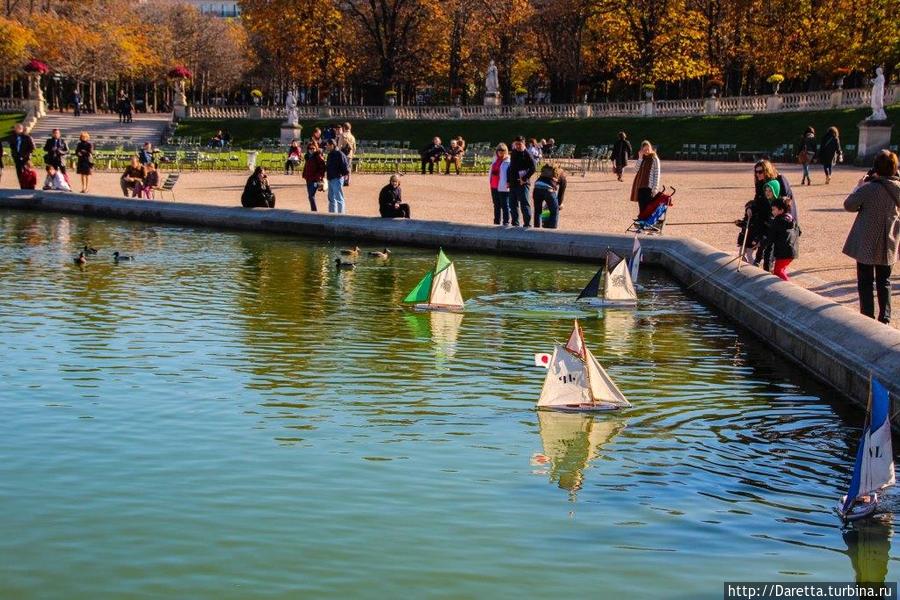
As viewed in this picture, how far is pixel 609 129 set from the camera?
6159 centimetres

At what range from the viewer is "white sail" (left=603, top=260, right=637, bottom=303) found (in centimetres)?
1655

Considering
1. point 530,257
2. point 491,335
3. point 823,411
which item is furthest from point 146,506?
point 530,257

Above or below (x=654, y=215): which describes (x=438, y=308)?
below

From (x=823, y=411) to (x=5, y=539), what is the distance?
6.65 m

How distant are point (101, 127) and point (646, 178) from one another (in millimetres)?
53896

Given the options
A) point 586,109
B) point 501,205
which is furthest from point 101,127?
point 501,205

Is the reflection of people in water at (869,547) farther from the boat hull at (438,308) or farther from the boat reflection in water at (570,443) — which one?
the boat hull at (438,308)

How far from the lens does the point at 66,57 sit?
8750cm

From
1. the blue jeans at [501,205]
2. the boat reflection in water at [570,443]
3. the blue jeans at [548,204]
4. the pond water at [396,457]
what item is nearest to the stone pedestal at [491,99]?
the blue jeans at [501,205]

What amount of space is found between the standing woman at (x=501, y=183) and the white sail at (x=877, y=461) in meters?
15.3

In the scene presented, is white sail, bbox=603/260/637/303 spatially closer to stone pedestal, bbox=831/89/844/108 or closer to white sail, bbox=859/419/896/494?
white sail, bbox=859/419/896/494

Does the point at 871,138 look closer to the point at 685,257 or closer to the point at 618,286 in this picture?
the point at 685,257

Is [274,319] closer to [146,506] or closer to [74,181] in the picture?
[146,506]

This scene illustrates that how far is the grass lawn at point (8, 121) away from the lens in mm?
70688
